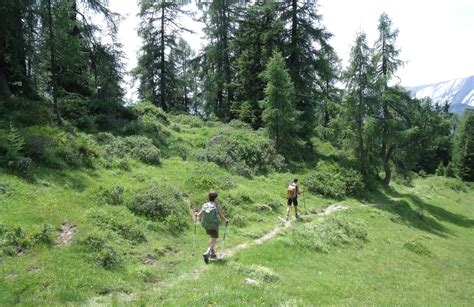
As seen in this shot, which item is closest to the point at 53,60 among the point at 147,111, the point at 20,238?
the point at 147,111

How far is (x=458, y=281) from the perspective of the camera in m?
18.2

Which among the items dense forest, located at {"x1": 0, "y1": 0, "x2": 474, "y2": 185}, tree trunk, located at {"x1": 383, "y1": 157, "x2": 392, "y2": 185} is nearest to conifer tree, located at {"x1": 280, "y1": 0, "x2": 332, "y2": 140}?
dense forest, located at {"x1": 0, "y1": 0, "x2": 474, "y2": 185}

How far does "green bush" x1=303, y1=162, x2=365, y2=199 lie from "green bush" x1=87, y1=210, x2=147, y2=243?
687 inches

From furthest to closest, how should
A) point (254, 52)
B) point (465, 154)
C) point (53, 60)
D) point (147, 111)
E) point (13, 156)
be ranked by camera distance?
point (465, 154) → point (254, 52) → point (147, 111) → point (53, 60) → point (13, 156)

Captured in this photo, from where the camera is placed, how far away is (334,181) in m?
31.5

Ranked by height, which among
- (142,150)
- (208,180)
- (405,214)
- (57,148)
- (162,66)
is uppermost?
(162,66)

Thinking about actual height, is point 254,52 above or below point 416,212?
above

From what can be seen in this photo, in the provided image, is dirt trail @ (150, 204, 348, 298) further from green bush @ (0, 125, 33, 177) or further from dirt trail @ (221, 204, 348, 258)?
green bush @ (0, 125, 33, 177)

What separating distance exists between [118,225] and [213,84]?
35746 mm

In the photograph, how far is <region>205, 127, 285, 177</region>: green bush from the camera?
95.2 feet

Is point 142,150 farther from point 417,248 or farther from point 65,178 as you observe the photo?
point 417,248

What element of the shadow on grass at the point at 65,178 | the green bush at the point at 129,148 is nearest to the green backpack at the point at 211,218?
the shadow on grass at the point at 65,178

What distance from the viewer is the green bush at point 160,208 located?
1730 cm

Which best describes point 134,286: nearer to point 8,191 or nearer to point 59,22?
point 8,191
